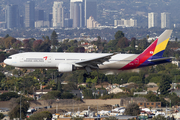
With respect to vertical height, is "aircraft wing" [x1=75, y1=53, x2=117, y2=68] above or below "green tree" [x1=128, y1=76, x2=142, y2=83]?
above

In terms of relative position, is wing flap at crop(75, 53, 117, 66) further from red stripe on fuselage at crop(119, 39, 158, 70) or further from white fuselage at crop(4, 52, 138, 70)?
red stripe on fuselage at crop(119, 39, 158, 70)

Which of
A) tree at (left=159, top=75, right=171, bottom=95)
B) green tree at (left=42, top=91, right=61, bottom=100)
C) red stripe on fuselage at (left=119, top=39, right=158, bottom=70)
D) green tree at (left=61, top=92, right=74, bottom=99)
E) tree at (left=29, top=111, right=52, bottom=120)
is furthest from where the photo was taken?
tree at (left=159, top=75, right=171, bottom=95)

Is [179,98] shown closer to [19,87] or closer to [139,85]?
[139,85]

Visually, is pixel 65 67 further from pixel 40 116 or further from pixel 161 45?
pixel 40 116

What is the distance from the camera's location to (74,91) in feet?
342

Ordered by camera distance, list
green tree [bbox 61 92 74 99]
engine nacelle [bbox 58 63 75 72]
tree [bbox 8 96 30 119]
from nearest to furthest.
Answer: engine nacelle [bbox 58 63 75 72] < tree [bbox 8 96 30 119] < green tree [bbox 61 92 74 99]

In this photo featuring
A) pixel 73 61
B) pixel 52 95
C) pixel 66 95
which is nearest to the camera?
pixel 73 61

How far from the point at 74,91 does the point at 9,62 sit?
56.3 metres

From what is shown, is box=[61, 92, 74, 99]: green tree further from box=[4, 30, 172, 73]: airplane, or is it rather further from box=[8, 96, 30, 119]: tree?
box=[4, 30, 172, 73]: airplane

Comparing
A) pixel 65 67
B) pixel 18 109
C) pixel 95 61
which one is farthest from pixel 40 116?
pixel 95 61

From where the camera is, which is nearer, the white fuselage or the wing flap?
the wing flap

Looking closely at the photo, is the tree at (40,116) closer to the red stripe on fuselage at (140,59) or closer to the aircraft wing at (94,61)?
the aircraft wing at (94,61)

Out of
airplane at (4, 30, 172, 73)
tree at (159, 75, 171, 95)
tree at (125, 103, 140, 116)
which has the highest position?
airplane at (4, 30, 172, 73)

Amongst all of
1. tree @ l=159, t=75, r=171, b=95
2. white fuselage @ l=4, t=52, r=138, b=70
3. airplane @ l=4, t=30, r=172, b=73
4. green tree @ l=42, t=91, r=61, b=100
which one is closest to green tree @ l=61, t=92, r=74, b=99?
green tree @ l=42, t=91, r=61, b=100
